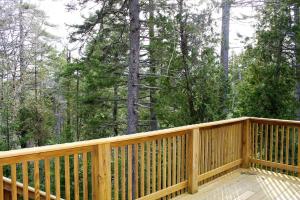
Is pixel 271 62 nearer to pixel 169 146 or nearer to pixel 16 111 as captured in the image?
pixel 169 146

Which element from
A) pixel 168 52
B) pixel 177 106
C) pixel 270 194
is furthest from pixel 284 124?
pixel 168 52

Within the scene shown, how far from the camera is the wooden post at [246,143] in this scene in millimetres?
6121

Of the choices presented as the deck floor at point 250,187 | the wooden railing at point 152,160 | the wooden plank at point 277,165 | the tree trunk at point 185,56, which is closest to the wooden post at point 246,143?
the wooden railing at point 152,160

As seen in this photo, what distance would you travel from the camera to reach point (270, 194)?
15.8ft

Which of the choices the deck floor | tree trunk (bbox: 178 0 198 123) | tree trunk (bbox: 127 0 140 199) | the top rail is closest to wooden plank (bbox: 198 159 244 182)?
the deck floor

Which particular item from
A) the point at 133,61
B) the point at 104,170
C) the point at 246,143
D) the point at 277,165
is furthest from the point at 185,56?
the point at 104,170

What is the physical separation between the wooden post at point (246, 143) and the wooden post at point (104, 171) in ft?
11.3

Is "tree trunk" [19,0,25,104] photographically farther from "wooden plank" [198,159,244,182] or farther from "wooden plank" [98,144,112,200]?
"wooden plank" [98,144,112,200]

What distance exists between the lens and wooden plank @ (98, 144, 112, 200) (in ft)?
11.2

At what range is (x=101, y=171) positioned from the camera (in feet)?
11.2

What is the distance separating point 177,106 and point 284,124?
3.71 m

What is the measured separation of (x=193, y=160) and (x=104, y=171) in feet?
5.64

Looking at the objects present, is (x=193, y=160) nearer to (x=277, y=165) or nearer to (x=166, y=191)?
(x=166, y=191)

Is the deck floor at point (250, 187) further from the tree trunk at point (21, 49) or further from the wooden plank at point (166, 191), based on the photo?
the tree trunk at point (21, 49)
